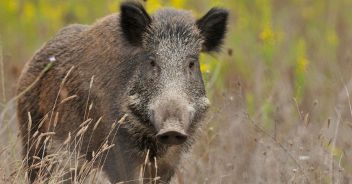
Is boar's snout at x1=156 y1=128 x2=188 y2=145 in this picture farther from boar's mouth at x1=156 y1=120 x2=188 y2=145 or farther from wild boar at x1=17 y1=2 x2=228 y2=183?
wild boar at x1=17 y1=2 x2=228 y2=183

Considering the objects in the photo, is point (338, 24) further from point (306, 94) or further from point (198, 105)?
point (198, 105)

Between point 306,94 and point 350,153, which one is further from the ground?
point 350,153

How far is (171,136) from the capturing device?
6.16 metres

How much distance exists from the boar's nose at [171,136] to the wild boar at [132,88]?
201 millimetres

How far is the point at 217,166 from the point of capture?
8039 millimetres

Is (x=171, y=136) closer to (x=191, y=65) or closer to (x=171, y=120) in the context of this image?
(x=171, y=120)

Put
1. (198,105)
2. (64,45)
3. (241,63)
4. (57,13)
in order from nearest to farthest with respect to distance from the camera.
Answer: (198,105) → (64,45) → (241,63) → (57,13)

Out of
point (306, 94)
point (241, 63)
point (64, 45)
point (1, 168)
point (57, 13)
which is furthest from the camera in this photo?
point (57, 13)

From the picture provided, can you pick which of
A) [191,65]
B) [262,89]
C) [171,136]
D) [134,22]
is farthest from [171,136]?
[262,89]

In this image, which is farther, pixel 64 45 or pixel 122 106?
pixel 64 45

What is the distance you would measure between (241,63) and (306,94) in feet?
4.65

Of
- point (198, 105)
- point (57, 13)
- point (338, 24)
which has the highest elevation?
point (198, 105)

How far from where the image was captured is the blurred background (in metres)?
7.52

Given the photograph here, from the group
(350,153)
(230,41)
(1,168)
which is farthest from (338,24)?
(1,168)
